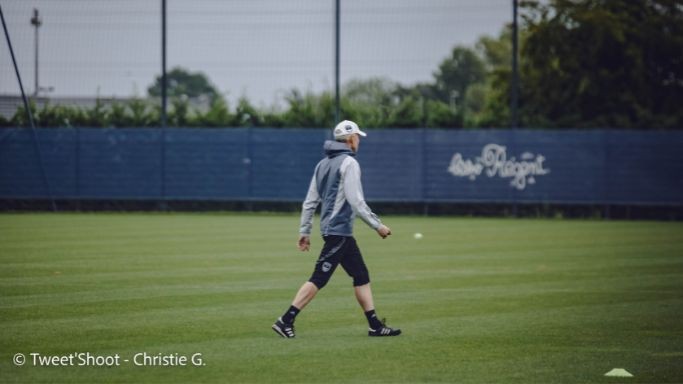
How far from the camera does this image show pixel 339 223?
1033 cm

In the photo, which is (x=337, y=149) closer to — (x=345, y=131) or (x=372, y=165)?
(x=345, y=131)

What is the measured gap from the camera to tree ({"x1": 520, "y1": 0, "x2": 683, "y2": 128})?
36.2 meters

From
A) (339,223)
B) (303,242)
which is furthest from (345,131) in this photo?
(303,242)

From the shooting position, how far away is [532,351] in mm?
9500

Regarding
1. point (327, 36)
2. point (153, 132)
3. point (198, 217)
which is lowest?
point (198, 217)

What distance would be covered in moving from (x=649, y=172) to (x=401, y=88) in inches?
364

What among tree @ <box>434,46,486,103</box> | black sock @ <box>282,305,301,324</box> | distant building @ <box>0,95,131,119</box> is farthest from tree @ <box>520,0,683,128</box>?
black sock @ <box>282,305,301,324</box>

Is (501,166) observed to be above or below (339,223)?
below

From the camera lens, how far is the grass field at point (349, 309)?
8633mm

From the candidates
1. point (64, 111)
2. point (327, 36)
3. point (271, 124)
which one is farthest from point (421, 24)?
point (64, 111)

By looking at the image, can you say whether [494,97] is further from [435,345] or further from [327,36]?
[435,345]

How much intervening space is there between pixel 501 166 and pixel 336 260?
2372 cm

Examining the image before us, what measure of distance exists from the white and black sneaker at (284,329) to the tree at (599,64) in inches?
1048

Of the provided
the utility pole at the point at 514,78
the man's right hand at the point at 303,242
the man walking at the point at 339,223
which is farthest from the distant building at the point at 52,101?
the man walking at the point at 339,223
